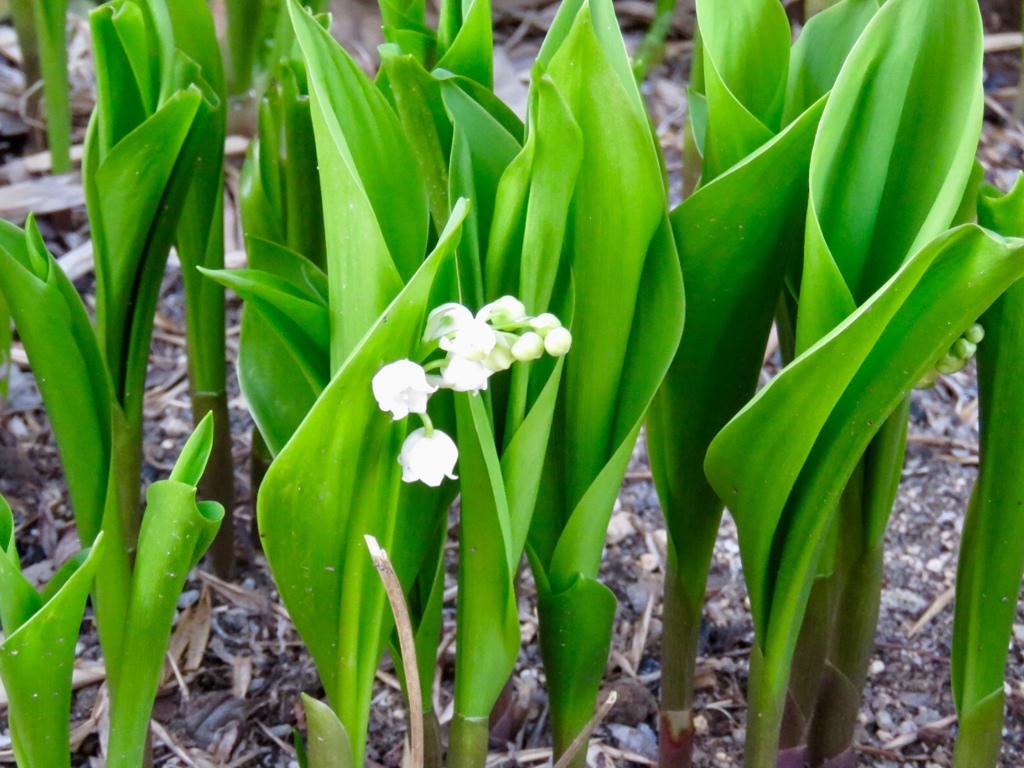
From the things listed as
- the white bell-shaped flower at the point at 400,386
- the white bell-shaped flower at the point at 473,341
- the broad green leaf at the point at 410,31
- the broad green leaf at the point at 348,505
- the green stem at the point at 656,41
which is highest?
the green stem at the point at 656,41

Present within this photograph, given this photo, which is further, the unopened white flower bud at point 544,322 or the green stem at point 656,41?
the green stem at point 656,41

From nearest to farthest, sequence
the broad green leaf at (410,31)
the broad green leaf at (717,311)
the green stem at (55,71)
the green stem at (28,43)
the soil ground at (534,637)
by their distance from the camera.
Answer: the broad green leaf at (717,311)
the broad green leaf at (410,31)
the soil ground at (534,637)
the green stem at (55,71)
the green stem at (28,43)

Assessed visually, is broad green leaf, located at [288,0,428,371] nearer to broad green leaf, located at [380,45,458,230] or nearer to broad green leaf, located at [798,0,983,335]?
broad green leaf, located at [380,45,458,230]

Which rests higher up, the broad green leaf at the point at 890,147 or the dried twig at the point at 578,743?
the broad green leaf at the point at 890,147

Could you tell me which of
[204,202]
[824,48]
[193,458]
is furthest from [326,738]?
[824,48]

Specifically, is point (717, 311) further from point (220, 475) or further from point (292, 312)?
point (220, 475)

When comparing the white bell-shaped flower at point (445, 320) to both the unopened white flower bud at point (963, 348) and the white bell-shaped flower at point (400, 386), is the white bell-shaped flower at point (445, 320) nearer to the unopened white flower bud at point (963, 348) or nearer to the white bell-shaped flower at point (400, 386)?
the white bell-shaped flower at point (400, 386)

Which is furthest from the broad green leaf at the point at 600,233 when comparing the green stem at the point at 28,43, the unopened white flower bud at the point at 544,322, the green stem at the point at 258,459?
the green stem at the point at 28,43

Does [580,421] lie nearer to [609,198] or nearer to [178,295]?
[609,198]
